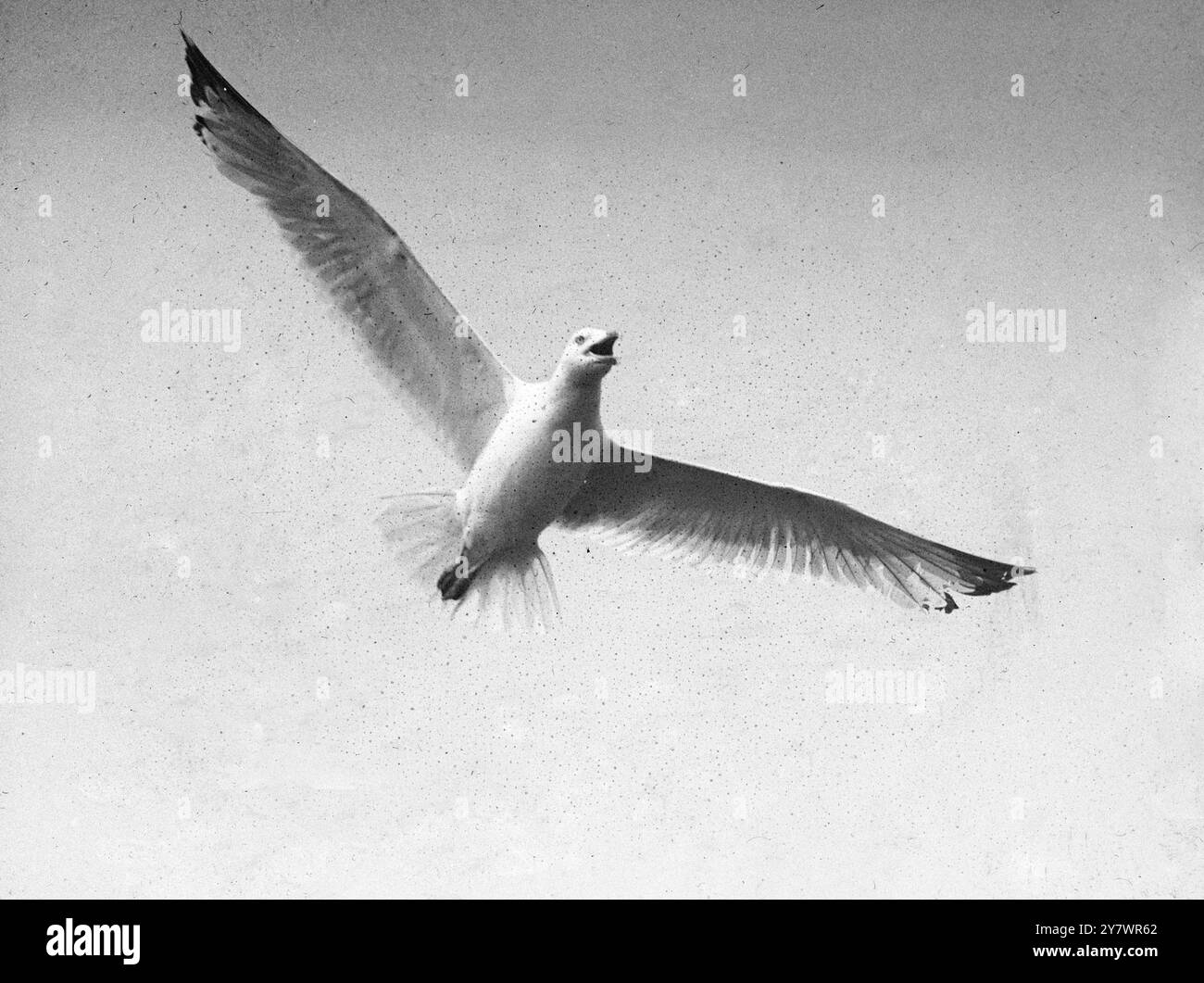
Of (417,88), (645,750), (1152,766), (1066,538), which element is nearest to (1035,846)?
(1152,766)

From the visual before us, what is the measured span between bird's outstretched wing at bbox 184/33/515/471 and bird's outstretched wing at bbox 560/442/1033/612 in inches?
8.3

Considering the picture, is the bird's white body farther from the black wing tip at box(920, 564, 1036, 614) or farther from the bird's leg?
the black wing tip at box(920, 564, 1036, 614)

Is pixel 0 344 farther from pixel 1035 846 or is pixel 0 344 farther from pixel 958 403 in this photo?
pixel 1035 846

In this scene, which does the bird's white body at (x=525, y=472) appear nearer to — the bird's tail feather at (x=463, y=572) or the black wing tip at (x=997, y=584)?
the bird's tail feather at (x=463, y=572)

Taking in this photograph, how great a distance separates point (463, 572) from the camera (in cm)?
199

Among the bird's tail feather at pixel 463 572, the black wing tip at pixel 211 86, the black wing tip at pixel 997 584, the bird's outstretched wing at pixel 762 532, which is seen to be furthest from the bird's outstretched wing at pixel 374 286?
the black wing tip at pixel 997 584

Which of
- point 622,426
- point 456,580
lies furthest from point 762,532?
point 456,580

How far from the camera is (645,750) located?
6.63 ft

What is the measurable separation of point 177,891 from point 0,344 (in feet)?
2.88

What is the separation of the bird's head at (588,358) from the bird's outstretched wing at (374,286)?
0.09 meters

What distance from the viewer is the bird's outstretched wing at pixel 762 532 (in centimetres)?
198

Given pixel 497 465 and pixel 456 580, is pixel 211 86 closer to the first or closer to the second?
pixel 497 465

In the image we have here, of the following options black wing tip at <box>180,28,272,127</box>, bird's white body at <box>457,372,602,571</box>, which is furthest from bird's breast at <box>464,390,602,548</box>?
black wing tip at <box>180,28,272,127</box>

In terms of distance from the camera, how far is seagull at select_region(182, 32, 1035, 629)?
1967mm
